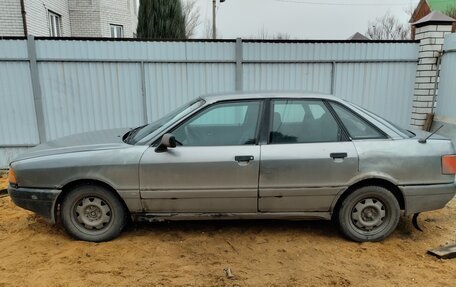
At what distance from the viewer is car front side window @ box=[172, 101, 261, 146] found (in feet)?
12.5

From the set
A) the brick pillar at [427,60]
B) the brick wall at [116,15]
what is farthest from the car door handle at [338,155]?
the brick wall at [116,15]

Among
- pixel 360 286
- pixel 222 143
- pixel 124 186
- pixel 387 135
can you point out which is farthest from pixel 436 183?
pixel 124 186

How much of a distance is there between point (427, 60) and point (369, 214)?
199 inches

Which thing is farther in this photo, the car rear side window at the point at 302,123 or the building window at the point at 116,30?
the building window at the point at 116,30

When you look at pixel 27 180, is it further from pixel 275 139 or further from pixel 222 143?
pixel 275 139

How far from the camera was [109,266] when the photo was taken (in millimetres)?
3416

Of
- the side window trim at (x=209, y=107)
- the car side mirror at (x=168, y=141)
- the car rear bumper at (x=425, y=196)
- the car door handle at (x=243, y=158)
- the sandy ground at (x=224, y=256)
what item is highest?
the side window trim at (x=209, y=107)

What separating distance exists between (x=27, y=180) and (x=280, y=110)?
2.77 metres

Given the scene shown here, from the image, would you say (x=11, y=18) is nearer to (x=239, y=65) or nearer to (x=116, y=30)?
(x=116, y=30)

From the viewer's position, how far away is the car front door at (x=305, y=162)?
12.1 feet

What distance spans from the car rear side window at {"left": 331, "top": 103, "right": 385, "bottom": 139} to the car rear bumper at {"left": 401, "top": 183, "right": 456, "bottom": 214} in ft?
2.10

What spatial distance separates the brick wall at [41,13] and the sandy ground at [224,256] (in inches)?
347

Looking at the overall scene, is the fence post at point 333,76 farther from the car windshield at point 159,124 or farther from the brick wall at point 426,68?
the car windshield at point 159,124

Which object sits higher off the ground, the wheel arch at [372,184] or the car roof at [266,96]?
the car roof at [266,96]
